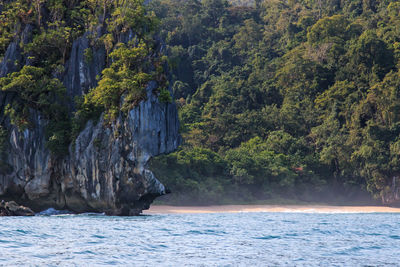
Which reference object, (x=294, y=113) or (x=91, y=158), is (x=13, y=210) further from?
(x=294, y=113)

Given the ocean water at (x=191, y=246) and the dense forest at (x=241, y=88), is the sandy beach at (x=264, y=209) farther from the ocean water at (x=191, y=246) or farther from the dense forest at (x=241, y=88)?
the ocean water at (x=191, y=246)

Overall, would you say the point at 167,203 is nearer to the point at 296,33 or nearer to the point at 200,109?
the point at 200,109

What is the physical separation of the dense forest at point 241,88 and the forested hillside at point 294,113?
132 millimetres

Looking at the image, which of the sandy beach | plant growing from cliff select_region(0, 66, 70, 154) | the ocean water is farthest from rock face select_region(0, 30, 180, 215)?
the sandy beach

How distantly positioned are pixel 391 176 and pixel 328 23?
76.4 ft

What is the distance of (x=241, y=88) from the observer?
59.2 metres

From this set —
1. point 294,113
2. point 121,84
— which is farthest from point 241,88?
point 121,84

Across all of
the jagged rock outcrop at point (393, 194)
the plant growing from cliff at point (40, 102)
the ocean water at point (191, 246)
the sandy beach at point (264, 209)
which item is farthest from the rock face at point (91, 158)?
the jagged rock outcrop at point (393, 194)

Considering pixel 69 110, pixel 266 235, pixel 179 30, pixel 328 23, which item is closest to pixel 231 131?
pixel 328 23

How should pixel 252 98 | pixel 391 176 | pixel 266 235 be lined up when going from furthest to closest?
pixel 252 98, pixel 391 176, pixel 266 235

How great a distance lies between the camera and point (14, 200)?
1252 inches

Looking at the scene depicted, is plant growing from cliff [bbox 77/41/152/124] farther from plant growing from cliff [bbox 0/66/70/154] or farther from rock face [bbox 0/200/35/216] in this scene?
rock face [bbox 0/200/35/216]

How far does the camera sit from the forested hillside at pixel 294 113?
45.7 meters

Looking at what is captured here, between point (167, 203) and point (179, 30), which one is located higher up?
point (179, 30)
